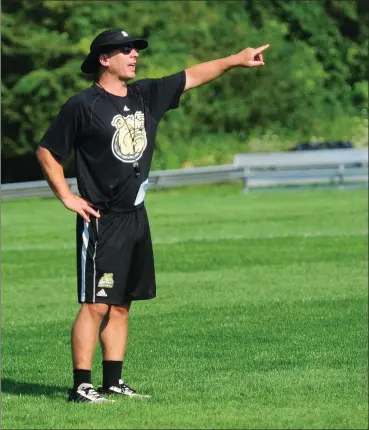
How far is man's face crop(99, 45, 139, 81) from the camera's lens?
8383 mm

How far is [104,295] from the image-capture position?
8336 millimetres

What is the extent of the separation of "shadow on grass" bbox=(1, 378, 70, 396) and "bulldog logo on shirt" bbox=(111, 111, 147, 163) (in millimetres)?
1530

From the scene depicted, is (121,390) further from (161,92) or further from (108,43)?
(108,43)

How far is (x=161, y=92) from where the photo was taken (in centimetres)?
866

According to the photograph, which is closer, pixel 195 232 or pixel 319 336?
pixel 319 336

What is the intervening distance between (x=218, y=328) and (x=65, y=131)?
13.0ft

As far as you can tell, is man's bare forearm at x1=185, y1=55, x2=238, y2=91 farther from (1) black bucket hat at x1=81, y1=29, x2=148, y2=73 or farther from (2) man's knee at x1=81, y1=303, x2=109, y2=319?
(2) man's knee at x1=81, y1=303, x2=109, y2=319

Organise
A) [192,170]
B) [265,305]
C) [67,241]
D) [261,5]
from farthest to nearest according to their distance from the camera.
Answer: [261,5]
[192,170]
[67,241]
[265,305]

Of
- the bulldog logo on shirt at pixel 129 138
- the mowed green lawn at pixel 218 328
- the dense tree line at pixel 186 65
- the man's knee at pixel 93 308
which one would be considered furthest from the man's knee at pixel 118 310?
the dense tree line at pixel 186 65

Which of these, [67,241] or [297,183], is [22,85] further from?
[67,241]

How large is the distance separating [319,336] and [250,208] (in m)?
17.0

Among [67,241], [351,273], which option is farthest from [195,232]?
[351,273]

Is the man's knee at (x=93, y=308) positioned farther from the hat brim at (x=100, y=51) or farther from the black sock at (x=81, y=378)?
the hat brim at (x=100, y=51)

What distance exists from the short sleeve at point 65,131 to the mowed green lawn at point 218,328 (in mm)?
1441
